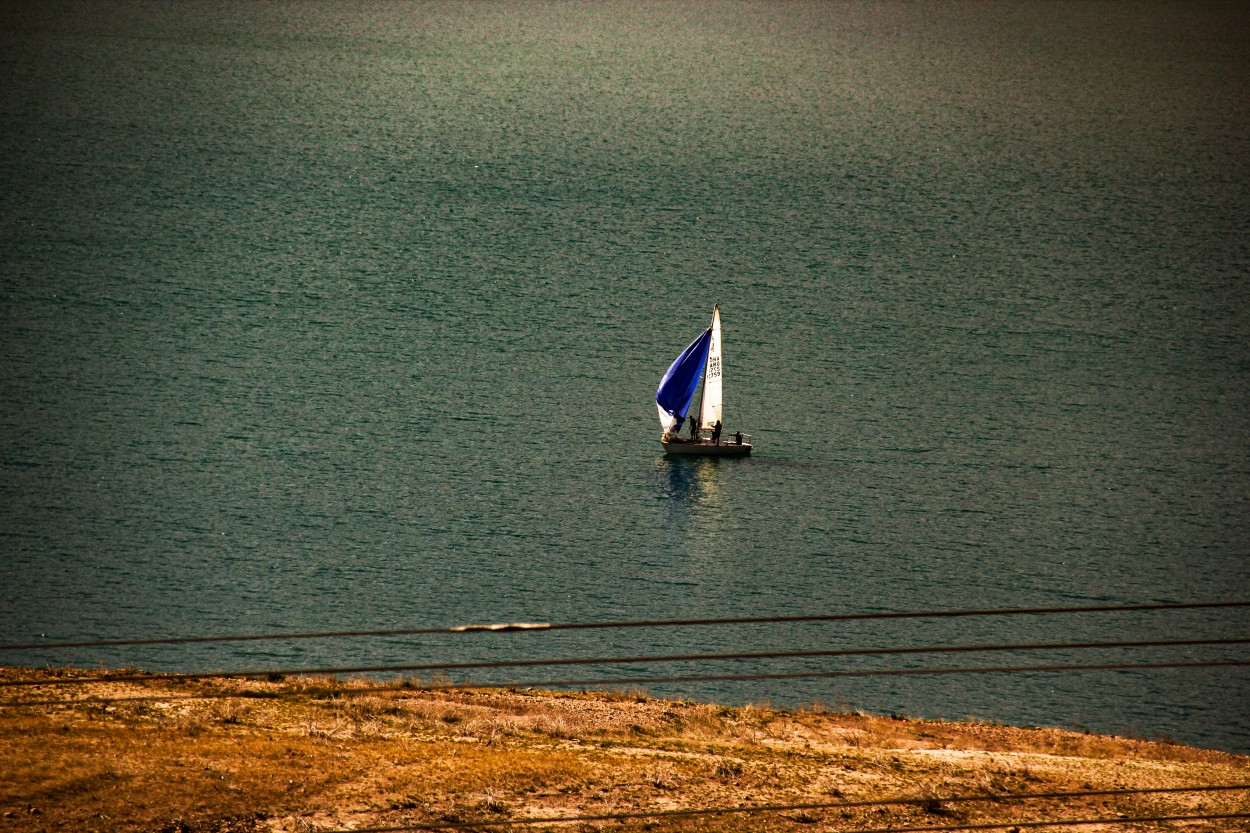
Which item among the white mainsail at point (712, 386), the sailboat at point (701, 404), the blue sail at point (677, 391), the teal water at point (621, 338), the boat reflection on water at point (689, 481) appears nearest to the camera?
the teal water at point (621, 338)

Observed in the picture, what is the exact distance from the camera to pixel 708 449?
73000 mm

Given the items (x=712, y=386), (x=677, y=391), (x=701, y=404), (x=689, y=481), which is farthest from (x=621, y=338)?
(x=689, y=481)

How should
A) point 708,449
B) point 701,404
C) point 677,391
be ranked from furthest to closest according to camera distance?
point 701,404 < point 677,391 < point 708,449

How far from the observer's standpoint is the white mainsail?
76250 millimetres

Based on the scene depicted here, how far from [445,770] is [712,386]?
5305cm

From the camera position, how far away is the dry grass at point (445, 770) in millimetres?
22516

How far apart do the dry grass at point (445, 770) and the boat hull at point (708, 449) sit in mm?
40257

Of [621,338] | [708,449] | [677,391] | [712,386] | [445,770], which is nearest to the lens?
[445,770]

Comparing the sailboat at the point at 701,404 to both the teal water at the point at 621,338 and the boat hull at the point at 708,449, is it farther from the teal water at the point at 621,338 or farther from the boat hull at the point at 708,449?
the teal water at the point at 621,338

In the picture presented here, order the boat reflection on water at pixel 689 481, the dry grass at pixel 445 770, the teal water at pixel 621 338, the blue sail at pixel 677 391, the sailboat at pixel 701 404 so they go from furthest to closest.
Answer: the blue sail at pixel 677 391 < the sailboat at pixel 701 404 < the boat reflection on water at pixel 689 481 < the teal water at pixel 621 338 < the dry grass at pixel 445 770

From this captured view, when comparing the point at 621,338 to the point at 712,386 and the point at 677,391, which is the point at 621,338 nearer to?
the point at 712,386

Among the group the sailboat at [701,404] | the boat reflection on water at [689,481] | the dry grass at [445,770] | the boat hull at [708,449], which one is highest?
the sailboat at [701,404]

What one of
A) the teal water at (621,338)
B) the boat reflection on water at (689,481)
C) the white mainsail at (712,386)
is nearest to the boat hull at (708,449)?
the boat reflection on water at (689,481)

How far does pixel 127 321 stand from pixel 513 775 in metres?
76.3
